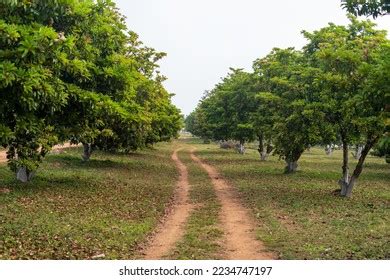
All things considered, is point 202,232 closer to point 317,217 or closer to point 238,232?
point 238,232

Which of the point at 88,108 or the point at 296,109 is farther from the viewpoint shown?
the point at 296,109

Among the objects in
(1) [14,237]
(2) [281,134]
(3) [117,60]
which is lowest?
(1) [14,237]

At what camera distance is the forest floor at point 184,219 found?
41.5ft

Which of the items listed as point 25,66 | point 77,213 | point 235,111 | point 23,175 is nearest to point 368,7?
point 25,66

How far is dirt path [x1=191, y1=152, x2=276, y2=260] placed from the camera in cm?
1246

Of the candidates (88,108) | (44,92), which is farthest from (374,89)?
(88,108)

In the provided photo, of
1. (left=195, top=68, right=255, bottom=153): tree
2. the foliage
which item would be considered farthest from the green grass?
(left=195, top=68, right=255, bottom=153): tree

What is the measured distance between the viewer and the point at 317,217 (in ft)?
59.9

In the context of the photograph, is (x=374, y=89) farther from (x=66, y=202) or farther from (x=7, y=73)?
(x=66, y=202)

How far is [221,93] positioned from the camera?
5869cm

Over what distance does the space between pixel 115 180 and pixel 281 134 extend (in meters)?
10.6

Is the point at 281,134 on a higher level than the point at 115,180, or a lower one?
higher

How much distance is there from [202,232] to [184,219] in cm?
264

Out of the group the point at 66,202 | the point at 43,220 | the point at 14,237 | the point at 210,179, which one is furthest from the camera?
the point at 210,179
